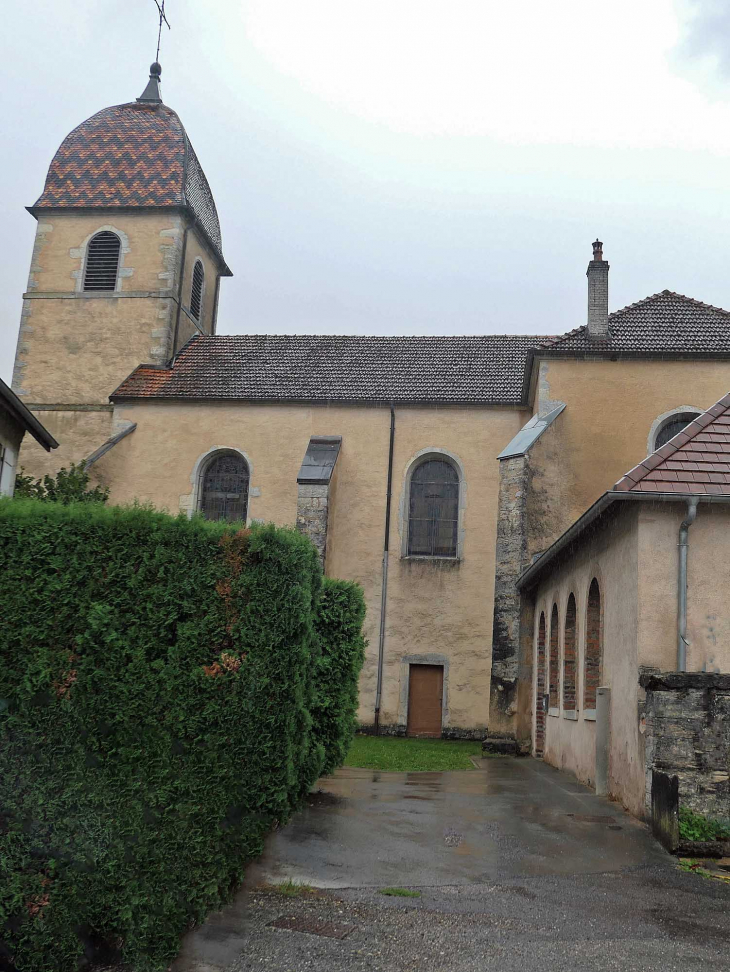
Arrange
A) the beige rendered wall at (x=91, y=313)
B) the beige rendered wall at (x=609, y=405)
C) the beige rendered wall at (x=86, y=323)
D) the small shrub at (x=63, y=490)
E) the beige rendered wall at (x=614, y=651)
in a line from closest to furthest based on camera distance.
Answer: the beige rendered wall at (x=614, y=651)
the small shrub at (x=63, y=490)
the beige rendered wall at (x=609, y=405)
the beige rendered wall at (x=86, y=323)
the beige rendered wall at (x=91, y=313)

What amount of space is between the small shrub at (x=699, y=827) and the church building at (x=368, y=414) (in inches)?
410

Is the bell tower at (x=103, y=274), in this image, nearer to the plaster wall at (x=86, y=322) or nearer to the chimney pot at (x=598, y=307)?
the plaster wall at (x=86, y=322)

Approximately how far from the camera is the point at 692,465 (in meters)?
10.8

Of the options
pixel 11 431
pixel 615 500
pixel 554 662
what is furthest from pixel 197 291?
pixel 615 500

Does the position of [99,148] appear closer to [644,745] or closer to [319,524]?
[319,524]

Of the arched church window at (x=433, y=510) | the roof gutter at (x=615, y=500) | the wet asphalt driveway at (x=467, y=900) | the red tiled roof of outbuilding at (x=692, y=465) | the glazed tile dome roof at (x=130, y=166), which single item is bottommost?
the wet asphalt driveway at (x=467, y=900)

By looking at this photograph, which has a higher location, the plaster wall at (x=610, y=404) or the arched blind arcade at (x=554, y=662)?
the plaster wall at (x=610, y=404)

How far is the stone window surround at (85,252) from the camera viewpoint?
1101 inches

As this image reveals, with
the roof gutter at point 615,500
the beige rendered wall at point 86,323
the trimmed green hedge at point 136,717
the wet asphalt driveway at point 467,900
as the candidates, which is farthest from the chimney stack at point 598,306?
the trimmed green hedge at point 136,717

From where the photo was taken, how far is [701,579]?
1061 cm

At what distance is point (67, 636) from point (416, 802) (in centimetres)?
617

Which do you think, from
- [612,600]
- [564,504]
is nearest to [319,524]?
[564,504]

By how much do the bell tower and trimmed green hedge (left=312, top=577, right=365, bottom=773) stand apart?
16180 millimetres

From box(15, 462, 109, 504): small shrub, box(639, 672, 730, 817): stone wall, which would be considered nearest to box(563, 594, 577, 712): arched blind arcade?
box(639, 672, 730, 817): stone wall
